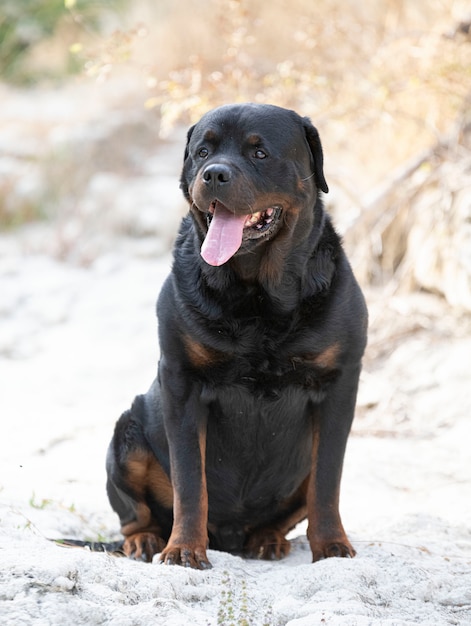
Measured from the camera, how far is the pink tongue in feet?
9.78

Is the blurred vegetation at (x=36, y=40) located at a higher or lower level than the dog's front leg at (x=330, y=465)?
higher

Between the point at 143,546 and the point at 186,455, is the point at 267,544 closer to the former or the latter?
the point at 143,546

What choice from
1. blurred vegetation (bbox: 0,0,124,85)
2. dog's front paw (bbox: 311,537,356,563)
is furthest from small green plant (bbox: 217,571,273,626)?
blurred vegetation (bbox: 0,0,124,85)

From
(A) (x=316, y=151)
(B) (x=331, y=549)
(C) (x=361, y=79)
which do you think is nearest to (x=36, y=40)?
(C) (x=361, y=79)

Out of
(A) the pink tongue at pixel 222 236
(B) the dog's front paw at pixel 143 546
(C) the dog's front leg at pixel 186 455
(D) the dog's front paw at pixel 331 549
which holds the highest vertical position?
(A) the pink tongue at pixel 222 236

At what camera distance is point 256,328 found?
3.12m

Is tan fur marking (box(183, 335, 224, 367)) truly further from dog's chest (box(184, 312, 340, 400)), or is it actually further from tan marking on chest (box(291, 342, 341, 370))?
tan marking on chest (box(291, 342, 341, 370))

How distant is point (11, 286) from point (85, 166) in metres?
2.83

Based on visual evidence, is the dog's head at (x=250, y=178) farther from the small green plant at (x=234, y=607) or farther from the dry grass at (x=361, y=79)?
the dry grass at (x=361, y=79)

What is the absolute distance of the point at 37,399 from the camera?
6.74m

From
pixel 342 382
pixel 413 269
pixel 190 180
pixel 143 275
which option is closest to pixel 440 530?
pixel 342 382

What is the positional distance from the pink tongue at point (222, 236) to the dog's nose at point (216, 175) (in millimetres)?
128

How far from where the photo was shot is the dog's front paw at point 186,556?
2.97 metres

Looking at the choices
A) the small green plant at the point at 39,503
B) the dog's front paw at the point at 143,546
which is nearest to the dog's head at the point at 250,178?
the dog's front paw at the point at 143,546
